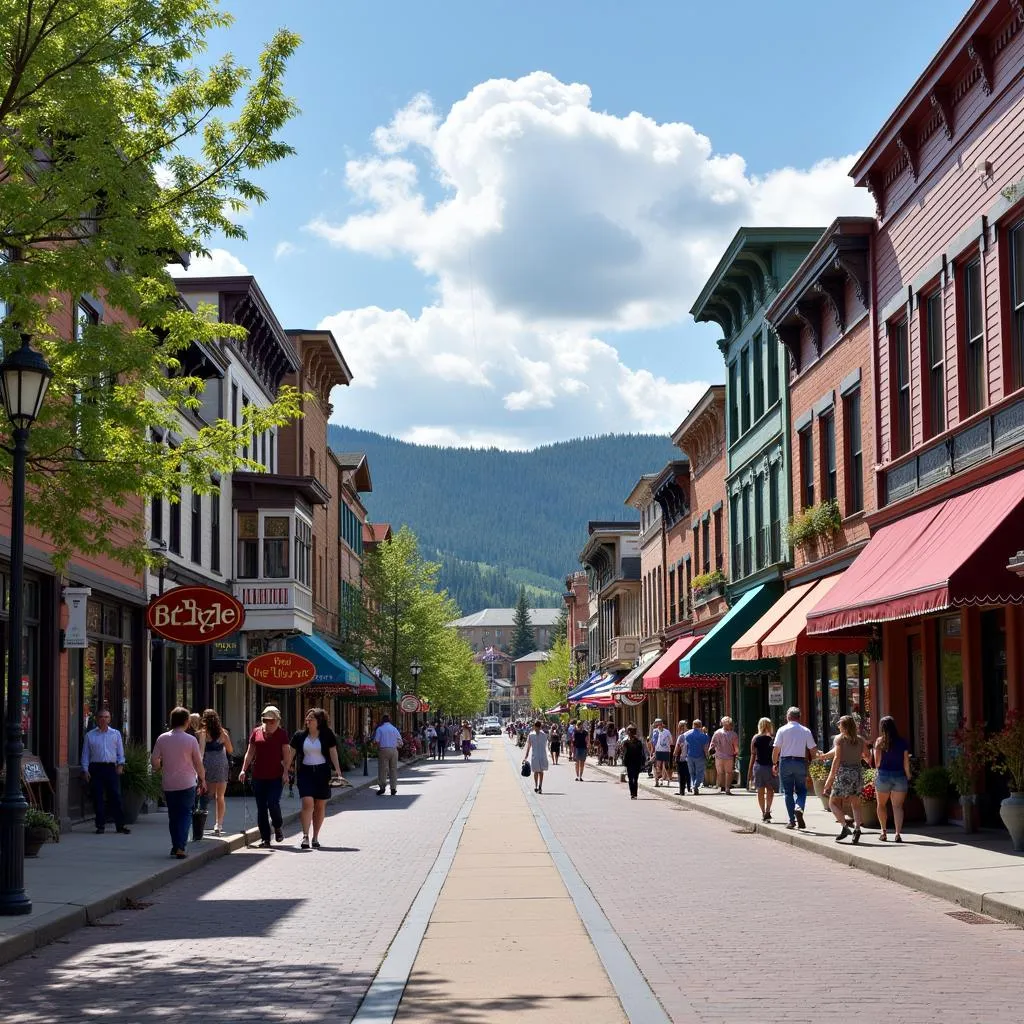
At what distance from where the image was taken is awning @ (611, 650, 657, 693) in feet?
188

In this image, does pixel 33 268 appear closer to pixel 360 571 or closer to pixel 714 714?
pixel 714 714

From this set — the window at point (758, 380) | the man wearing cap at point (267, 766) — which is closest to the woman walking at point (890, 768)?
the man wearing cap at point (267, 766)

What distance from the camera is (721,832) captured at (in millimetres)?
24781

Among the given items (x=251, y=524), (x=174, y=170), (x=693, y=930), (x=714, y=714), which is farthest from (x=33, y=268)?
(x=714, y=714)

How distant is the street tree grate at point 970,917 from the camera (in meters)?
12.8

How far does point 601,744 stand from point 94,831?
1661 inches

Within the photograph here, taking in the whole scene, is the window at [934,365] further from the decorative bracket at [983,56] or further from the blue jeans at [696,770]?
the blue jeans at [696,770]

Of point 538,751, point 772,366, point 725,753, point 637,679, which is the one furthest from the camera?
point 637,679

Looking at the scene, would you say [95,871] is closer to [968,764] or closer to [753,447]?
[968,764]

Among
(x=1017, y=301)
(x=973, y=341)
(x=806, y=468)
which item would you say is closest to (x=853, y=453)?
(x=806, y=468)

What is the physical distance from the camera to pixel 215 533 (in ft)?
133

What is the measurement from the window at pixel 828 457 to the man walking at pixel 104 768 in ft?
48.8

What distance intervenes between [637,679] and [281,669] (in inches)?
1211

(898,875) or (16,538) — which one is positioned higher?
(16,538)
